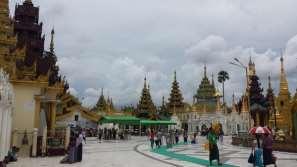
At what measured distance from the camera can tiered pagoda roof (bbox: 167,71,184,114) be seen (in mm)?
70938

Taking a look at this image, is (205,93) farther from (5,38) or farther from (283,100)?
(5,38)

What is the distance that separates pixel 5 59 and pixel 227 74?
223 ft

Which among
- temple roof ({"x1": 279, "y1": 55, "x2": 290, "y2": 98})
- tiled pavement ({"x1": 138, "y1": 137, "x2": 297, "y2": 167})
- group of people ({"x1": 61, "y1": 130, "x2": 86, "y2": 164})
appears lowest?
tiled pavement ({"x1": 138, "y1": 137, "x2": 297, "y2": 167})

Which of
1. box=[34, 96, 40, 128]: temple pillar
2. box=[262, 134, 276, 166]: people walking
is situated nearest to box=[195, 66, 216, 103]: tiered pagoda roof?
box=[34, 96, 40, 128]: temple pillar

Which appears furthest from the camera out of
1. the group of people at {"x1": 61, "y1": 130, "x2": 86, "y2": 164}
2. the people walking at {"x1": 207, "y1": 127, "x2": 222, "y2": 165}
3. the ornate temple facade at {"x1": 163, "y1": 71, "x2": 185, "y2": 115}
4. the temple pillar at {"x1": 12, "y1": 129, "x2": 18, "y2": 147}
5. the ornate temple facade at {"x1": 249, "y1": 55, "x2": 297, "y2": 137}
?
the ornate temple facade at {"x1": 163, "y1": 71, "x2": 185, "y2": 115}

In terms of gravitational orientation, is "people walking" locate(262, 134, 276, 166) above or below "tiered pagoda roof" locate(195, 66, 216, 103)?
below

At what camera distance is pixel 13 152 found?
16625 millimetres

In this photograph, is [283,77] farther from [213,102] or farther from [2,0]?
[213,102]

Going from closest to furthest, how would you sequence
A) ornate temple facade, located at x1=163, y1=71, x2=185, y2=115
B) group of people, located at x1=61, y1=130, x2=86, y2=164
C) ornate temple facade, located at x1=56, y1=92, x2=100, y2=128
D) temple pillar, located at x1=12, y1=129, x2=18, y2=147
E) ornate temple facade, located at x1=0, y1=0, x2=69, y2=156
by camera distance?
group of people, located at x1=61, y1=130, x2=86, y2=164
ornate temple facade, located at x1=0, y1=0, x2=69, y2=156
temple pillar, located at x1=12, y1=129, x2=18, y2=147
ornate temple facade, located at x1=56, y1=92, x2=100, y2=128
ornate temple facade, located at x1=163, y1=71, x2=185, y2=115

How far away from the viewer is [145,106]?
206 ft

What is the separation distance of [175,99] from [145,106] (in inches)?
423

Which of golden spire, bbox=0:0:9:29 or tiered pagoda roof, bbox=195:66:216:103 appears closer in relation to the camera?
golden spire, bbox=0:0:9:29

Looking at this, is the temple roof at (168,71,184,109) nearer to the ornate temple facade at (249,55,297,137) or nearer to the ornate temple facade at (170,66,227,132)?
the ornate temple facade at (170,66,227,132)

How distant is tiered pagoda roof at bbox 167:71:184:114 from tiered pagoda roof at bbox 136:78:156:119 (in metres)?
7.98
